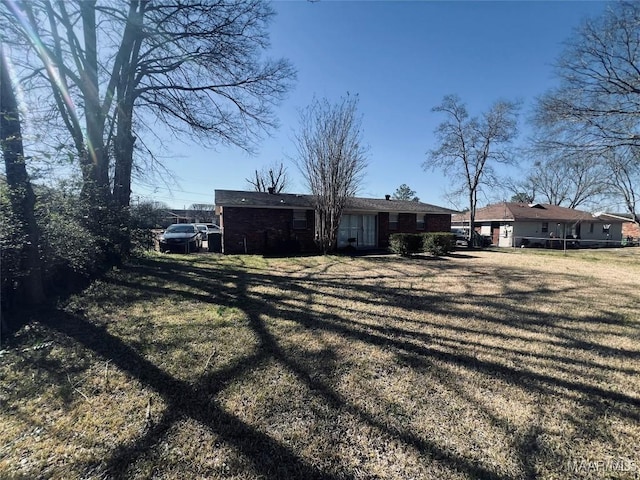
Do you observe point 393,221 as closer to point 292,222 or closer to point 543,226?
point 292,222

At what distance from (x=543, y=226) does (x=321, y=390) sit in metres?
31.3

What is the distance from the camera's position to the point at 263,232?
49.1 feet

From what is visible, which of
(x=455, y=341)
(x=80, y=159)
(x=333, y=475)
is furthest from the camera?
(x=80, y=159)

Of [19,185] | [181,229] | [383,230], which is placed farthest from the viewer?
[383,230]

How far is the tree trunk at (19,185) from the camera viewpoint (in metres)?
4.77

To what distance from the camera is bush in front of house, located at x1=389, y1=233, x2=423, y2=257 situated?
1403cm

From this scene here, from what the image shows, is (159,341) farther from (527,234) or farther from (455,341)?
(527,234)

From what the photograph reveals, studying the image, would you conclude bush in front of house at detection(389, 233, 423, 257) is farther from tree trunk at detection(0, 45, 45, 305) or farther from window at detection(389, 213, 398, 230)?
tree trunk at detection(0, 45, 45, 305)

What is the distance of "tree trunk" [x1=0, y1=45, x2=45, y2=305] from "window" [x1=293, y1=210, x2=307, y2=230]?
1129cm

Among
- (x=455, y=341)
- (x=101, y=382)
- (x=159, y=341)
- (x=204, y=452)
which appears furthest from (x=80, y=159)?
(x=455, y=341)

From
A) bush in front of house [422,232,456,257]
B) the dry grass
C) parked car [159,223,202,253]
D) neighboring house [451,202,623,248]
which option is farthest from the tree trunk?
neighboring house [451,202,623,248]

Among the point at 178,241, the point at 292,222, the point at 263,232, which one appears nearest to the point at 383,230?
the point at 292,222

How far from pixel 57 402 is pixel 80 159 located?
7.21 metres

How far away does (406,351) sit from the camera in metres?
3.74
